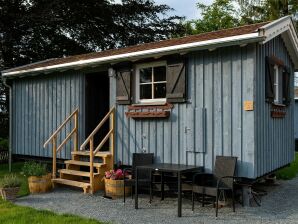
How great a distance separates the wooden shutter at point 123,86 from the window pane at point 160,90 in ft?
2.11

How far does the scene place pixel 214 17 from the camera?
105ft

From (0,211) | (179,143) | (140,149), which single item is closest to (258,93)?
(179,143)

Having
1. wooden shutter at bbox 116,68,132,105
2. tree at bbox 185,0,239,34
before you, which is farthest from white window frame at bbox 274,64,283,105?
tree at bbox 185,0,239,34

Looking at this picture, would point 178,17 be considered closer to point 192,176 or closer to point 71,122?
point 71,122

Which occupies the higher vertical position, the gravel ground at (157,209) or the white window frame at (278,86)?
the white window frame at (278,86)

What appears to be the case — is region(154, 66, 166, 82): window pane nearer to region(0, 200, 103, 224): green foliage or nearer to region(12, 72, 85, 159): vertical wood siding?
region(12, 72, 85, 159): vertical wood siding

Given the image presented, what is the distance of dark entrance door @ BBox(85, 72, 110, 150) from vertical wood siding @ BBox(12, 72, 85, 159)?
5.8 inches

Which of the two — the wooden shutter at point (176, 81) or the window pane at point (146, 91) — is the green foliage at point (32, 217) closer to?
the wooden shutter at point (176, 81)

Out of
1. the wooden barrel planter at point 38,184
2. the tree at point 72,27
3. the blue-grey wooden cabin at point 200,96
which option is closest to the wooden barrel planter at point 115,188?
the blue-grey wooden cabin at point 200,96

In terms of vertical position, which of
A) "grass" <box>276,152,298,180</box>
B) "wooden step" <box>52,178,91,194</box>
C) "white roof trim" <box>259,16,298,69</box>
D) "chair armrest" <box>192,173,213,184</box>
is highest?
"white roof trim" <box>259,16,298,69</box>

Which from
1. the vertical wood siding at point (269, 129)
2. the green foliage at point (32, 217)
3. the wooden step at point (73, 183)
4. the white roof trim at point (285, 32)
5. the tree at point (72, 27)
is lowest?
the green foliage at point (32, 217)

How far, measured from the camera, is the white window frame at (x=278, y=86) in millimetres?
8244

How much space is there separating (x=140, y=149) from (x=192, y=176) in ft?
5.16

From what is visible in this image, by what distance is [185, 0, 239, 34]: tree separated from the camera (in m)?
31.1
